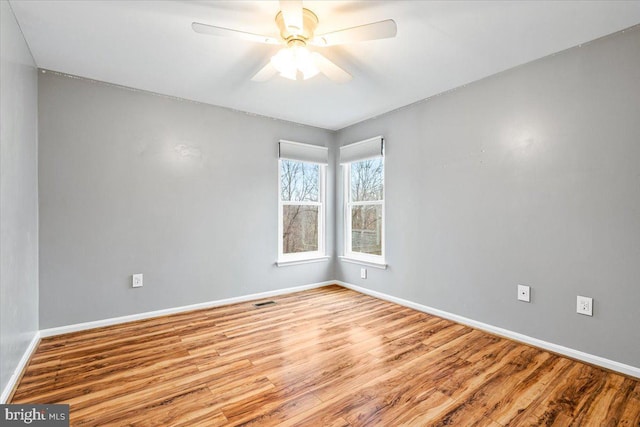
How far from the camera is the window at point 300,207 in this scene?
408 centimetres

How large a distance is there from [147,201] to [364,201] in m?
2.57

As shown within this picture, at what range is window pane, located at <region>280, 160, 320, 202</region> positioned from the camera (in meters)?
4.14

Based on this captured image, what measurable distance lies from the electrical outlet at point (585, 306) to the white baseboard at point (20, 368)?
372cm

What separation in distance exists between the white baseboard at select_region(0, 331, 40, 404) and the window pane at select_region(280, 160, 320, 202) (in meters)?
2.71

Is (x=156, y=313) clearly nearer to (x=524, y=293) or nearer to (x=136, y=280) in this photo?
(x=136, y=280)

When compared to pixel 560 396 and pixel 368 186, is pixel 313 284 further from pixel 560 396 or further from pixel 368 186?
pixel 560 396

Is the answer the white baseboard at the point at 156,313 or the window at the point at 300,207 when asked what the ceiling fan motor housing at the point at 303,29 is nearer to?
the window at the point at 300,207

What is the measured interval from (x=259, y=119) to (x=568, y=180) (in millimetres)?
3170

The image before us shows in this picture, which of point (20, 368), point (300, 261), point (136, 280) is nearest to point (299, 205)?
point (300, 261)

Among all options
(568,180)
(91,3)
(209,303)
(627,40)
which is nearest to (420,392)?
(568,180)

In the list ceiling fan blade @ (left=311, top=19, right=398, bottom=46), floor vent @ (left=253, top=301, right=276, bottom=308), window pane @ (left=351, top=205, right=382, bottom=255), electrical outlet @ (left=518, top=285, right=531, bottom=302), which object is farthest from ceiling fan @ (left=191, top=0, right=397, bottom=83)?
floor vent @ (left=253, top=301, right=276, bottom=308)

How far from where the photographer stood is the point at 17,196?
199 cm

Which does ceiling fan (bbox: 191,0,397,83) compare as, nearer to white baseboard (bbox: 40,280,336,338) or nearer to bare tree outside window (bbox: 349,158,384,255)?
bare tree outside window (bbox: 349,158,384,255)

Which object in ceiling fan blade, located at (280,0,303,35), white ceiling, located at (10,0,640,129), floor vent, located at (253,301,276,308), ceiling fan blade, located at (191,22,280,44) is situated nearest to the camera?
ceiling fan blade, located at (280,0,303,35)
